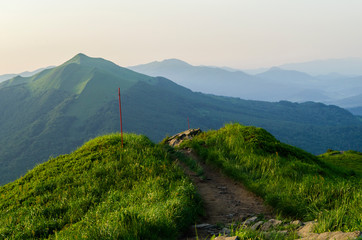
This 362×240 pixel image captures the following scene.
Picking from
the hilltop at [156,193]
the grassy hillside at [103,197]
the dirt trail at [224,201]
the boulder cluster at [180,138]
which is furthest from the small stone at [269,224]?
the boulder cluster at [180,138]

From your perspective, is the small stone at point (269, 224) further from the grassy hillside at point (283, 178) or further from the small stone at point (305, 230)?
the grassy hillside at point (283, 178)

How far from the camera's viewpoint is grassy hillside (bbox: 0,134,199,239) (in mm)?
6812

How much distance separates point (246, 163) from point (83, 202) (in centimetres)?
722

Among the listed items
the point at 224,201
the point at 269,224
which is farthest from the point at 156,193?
the point at 269,224

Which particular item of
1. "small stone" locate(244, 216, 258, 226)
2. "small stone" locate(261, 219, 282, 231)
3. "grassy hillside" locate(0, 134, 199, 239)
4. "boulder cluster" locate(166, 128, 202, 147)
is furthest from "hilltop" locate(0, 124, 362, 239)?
"boulder cluster" locate(166, 128, 202, 147)

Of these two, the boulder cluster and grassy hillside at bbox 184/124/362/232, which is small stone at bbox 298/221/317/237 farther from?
the boulder cluster

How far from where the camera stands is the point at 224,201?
10.2 m

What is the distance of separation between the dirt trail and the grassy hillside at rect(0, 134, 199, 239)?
0.73m

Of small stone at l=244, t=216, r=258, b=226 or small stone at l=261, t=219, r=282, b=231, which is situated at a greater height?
small stone at l=261, t=219, r=282, b=231

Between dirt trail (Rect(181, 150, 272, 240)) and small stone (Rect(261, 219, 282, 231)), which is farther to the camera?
dirt trail (Rect(181, 150, 272, 240))

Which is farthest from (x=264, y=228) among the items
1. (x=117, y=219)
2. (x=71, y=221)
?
(x=71, y=221)

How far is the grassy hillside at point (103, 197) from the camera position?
268 inches

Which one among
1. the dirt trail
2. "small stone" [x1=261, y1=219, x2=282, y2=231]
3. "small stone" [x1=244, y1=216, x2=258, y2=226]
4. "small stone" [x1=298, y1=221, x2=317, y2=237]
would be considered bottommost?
the dirt trail

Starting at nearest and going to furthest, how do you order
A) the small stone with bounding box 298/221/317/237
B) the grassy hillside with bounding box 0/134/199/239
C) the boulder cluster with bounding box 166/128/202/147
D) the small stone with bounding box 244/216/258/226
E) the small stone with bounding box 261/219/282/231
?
the small stone with bounding box 298/221/317/237 < the grassy hillside with bounding box 0/134/199/239 < the small stone with bounding box 261/219/282/231 < the small stone with bounding box 244/216/258/226 < the boulder cluster with bounding box 166/128/202/147
